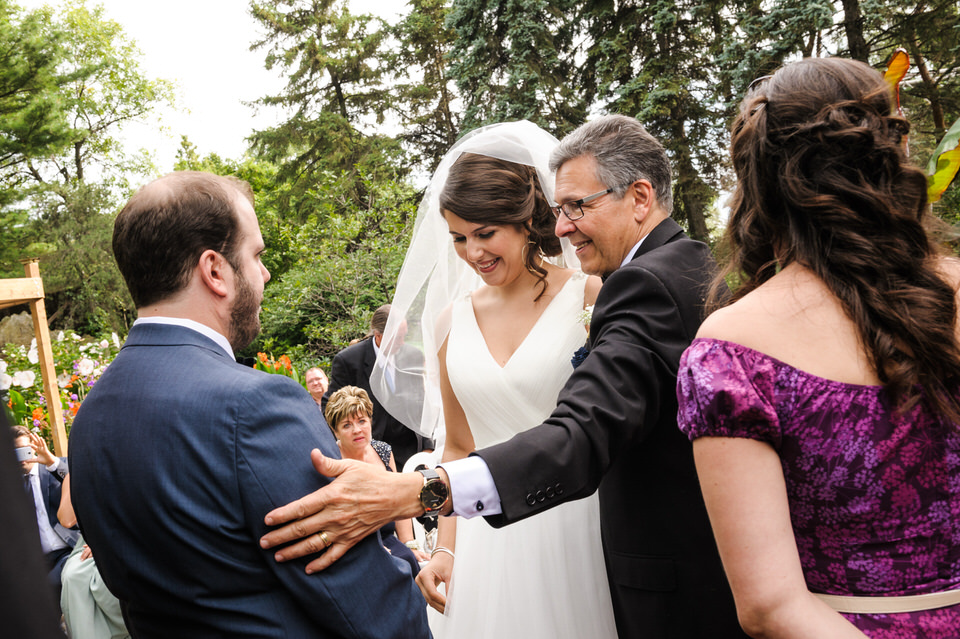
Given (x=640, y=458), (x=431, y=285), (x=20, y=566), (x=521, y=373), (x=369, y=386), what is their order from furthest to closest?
(x=369, y=386)
(x=431, y=285)
(x=521, y=373)
(x=640, y=458)
(x=20, y=566)

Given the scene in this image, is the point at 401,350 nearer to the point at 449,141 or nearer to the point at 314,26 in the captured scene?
the point at 449,141

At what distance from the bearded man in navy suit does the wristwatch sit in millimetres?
201

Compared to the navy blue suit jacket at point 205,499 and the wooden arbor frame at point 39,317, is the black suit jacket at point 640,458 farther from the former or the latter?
the wooden arbor frame at point 39,317

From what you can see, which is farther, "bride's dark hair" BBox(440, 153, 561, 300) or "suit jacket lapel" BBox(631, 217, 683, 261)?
"bride's dark hair" BBox(440, 153, 561, 300)

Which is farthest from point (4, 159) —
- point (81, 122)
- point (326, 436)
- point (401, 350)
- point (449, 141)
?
point (326, 436)

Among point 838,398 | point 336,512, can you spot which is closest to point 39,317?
point 336,512

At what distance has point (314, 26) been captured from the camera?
82.1ft

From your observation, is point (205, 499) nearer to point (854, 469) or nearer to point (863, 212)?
point (854, 469)

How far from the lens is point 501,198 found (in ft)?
9.97

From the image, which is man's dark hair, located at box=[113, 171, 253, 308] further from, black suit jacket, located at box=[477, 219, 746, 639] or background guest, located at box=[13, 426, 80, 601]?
background guest, located at box=[13, 426, 80, 601]

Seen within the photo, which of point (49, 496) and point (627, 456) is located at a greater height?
point (627, 456)

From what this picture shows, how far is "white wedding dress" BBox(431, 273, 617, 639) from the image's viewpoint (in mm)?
2641

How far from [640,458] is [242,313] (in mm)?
1285

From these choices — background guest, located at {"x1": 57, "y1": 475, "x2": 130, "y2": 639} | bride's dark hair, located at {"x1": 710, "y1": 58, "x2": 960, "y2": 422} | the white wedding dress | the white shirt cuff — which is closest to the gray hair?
the white wedding dress
